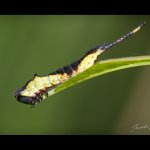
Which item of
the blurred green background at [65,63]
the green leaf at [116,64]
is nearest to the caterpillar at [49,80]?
the blurred green background at [65,63]

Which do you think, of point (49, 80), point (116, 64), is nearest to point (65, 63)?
point (49, 80)

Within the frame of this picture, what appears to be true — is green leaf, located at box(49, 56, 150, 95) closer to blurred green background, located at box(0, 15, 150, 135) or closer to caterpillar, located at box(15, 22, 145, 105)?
caterpillar, located at box(15, 22, 145, 105)

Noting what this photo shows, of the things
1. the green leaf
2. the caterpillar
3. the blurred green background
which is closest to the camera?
the green leaf

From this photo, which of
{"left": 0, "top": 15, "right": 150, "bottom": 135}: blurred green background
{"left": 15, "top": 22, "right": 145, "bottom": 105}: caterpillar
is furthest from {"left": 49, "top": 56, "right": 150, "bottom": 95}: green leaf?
{"left": 0, "top": 15, "right": 150, "bottom": 135}: blurred green background
